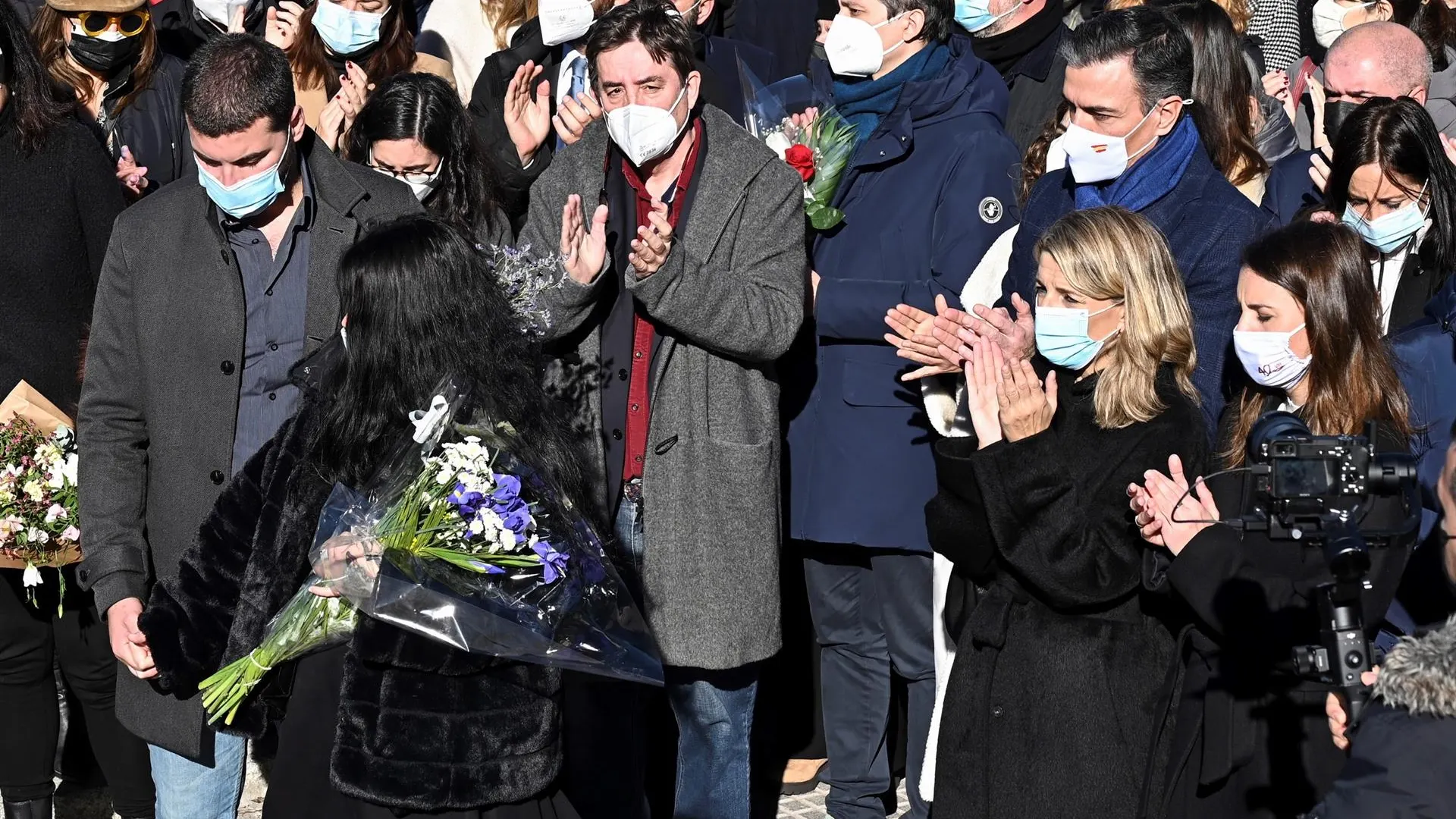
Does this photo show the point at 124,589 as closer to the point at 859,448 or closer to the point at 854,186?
the point at 859,448

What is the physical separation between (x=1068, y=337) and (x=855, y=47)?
5.55 feet

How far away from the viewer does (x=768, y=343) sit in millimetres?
4859

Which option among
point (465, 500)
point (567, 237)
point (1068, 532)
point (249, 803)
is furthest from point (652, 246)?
point (249, 803)

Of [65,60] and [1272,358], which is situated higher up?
[65,60]

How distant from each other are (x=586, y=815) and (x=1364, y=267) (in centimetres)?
282

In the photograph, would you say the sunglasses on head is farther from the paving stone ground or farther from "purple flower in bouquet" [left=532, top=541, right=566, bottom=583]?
"purple flower in bouquet" [left=532, top=541, right=566, bottom=583]

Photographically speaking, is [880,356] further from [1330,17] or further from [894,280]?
[1330,17]

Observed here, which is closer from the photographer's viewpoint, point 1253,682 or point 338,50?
point 1253,682

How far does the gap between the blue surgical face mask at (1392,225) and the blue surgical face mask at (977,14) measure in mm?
2019

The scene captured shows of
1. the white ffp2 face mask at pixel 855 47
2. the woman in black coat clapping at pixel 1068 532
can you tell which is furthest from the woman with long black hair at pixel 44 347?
the woman in black coat clapping at pixel 1068 532

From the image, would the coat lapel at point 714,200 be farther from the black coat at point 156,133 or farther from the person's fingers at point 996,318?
the black coat at point 156,133

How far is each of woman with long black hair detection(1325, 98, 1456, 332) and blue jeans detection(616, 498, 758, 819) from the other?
2263 millimetres

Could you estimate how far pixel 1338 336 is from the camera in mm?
3973

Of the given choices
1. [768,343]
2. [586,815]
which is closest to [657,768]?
[586,815]
